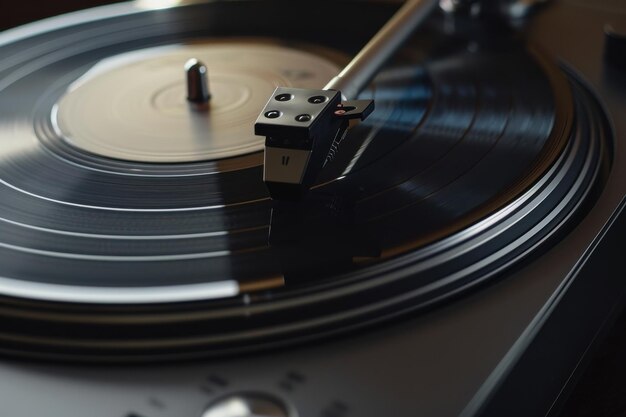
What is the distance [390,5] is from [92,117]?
434mm

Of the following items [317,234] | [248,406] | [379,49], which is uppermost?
[379,49]

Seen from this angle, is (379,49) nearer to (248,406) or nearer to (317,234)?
(317,234)

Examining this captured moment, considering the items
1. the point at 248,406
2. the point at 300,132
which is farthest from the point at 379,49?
the point at 248,406

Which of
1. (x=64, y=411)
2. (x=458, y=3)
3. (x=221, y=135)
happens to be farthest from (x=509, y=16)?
(x=64, y=411)

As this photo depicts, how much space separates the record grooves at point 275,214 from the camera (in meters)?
0.48

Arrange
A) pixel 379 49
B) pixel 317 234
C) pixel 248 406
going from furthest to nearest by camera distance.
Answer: pixel 379 49
pixel 317 234
pixel 248 406

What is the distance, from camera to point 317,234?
1.83 ft

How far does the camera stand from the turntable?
46 centimetres

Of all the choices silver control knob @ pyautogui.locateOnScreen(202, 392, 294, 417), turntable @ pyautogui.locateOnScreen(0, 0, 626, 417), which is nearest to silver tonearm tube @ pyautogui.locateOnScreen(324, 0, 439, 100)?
turntable @ pyautogui.locateOnScreen(0, 0, 626, 417)

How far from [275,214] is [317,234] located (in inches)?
1.7

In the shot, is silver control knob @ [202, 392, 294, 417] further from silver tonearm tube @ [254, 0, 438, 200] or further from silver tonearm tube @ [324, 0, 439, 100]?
silver tonearm tube @ [324, 0, 439, 100]

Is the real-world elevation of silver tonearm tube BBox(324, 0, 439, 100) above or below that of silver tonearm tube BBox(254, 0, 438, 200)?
above

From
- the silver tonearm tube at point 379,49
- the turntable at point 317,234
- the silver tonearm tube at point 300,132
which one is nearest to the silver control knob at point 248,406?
the turntable at point 317,234

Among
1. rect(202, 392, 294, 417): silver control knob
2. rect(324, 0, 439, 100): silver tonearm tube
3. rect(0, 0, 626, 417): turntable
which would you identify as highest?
rect(324, 0, 439, 100): silver tonearm tube
